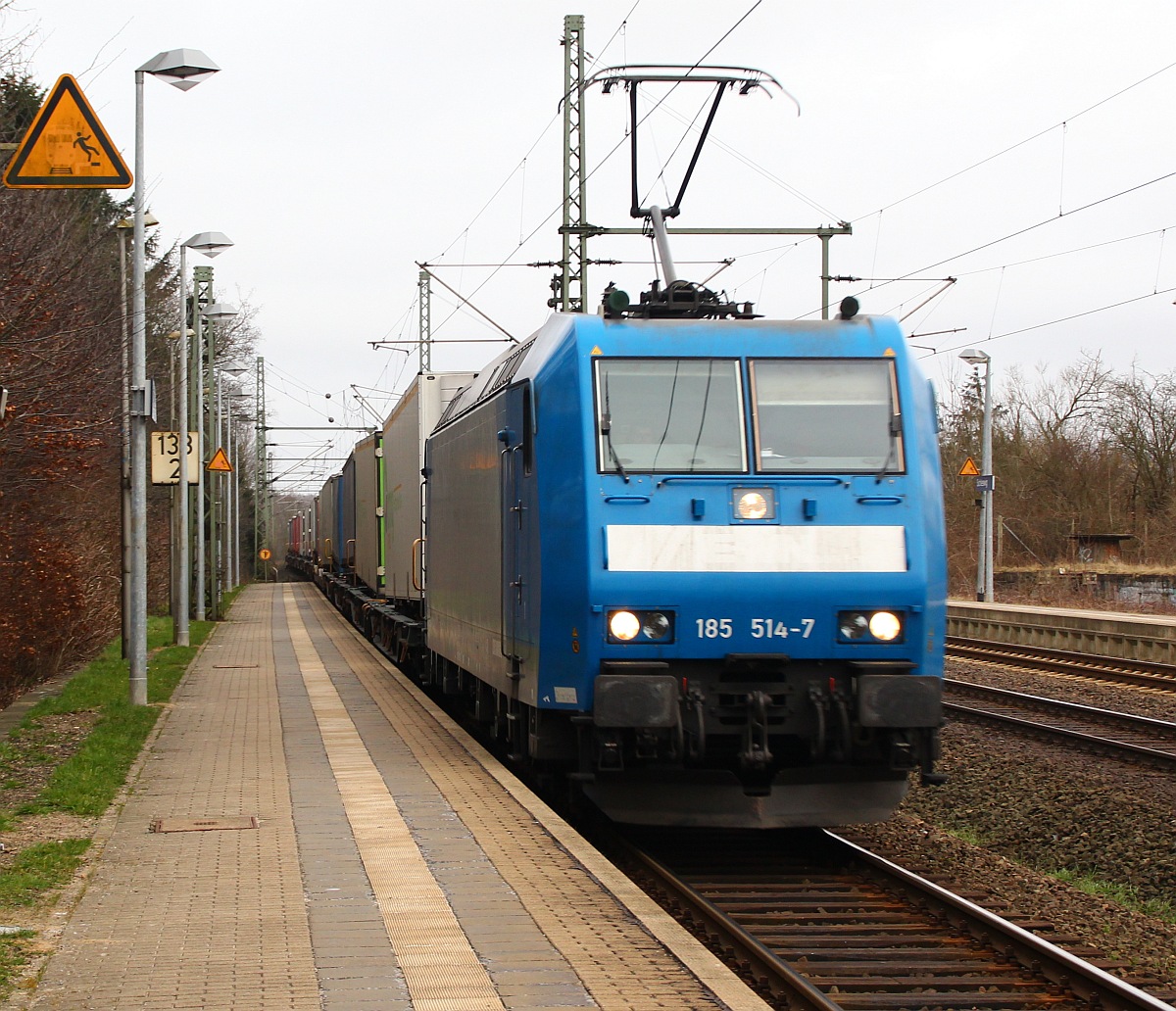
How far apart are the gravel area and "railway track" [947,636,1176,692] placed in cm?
621

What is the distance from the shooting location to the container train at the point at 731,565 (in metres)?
8.16

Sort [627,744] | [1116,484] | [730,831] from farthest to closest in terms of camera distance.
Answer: [1116,484] < [730,831] < [627,744]

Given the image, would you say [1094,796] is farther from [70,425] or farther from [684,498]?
[70,425]

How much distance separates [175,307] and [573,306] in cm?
2315

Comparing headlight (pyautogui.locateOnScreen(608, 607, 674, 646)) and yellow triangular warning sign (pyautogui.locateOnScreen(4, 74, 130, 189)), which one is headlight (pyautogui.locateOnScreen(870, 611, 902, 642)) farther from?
yellow triangular warning sign (pyautogui.locateOnScreen(4, 74, 130, 189))

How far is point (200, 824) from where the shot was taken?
345 inches

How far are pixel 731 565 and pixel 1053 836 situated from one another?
11.9 ft

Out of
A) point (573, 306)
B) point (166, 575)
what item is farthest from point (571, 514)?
point (166, 575)

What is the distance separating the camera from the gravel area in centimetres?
762

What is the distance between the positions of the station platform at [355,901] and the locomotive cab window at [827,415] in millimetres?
2586

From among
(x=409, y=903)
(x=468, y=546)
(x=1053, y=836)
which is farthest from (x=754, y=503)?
(x=468, y=546)

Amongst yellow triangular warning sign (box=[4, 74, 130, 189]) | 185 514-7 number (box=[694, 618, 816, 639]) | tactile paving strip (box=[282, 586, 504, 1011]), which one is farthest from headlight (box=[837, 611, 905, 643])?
yellow triangular warning sign (box=[4, 74, 130, 189])

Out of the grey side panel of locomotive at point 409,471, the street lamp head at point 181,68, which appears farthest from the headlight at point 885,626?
the street lamp head at point 181,68

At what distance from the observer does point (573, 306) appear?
23781 mm
